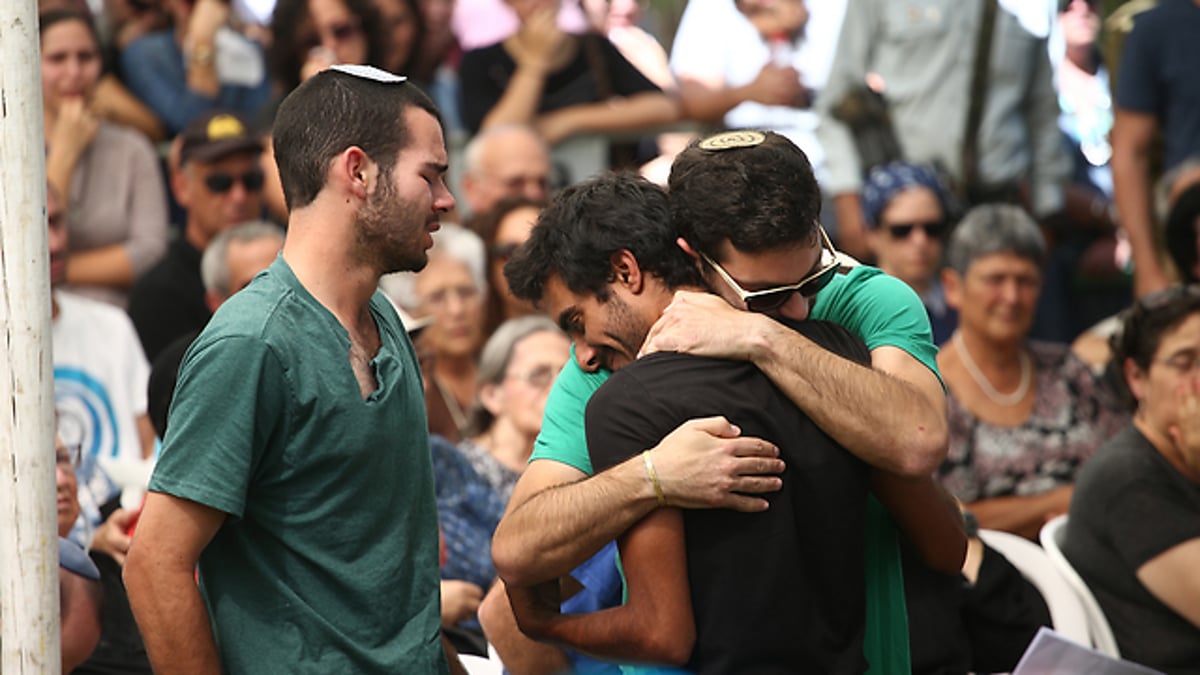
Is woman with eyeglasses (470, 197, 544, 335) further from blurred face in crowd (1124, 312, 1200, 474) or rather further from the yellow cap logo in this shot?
blurred face in crowd (1124, 312, 1200, 474)

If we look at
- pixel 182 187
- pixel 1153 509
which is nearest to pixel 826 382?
pixel 1153 509

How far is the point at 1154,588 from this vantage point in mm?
4133

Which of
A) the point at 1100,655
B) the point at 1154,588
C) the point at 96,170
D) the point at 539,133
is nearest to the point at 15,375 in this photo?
the point at 1100,655

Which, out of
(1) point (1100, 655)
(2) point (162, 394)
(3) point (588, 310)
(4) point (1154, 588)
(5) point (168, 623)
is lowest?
(4) point (1154, 588)

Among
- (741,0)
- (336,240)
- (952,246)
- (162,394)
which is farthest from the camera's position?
(741,0)

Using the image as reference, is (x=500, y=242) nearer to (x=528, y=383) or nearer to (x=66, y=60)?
(x=528, y=383)

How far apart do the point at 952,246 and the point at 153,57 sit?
3432 mm

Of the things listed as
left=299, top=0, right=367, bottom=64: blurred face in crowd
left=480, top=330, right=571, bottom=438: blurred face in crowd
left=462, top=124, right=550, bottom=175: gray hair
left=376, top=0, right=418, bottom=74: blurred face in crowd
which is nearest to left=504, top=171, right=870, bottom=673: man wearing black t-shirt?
left=480, top=330, right=571, bottom=438: blurred face in crowd

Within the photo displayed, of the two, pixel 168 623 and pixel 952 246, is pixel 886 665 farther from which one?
pixel 952 246

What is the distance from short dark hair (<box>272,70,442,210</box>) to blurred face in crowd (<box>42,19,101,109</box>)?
13.1 feet

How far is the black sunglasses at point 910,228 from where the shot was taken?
6227 millimetres

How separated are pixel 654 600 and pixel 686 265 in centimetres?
62

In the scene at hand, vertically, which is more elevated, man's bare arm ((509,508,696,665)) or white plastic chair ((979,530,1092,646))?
man's bare arm ((509,508,696,665))

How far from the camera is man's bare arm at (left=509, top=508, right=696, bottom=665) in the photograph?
7.98ft
